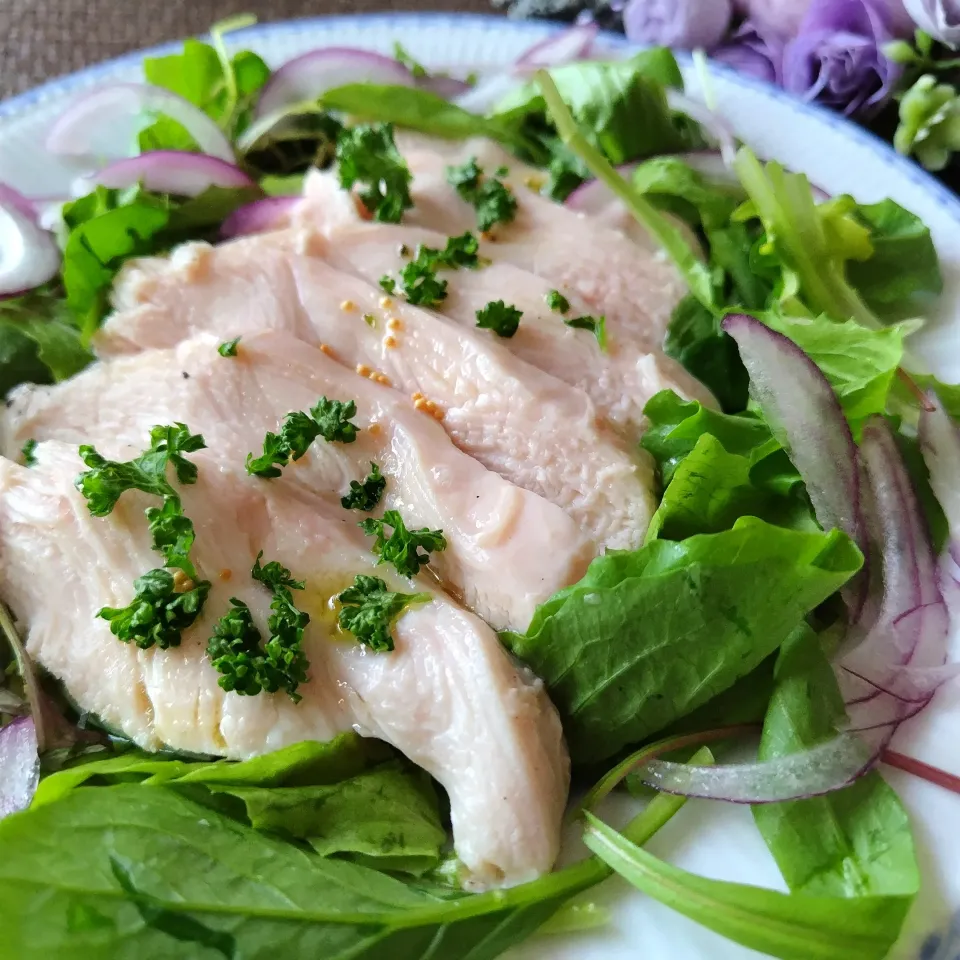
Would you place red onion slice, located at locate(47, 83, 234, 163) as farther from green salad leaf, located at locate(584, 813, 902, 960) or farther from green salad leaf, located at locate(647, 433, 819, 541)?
green salad leaf, located at locate(584, 813, 902, 960)

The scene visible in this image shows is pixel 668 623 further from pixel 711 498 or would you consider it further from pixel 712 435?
pixel 712 435

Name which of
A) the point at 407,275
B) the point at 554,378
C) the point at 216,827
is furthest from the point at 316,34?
the point at 216,827

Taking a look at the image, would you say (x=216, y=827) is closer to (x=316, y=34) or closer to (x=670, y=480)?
(x=670, y=480)

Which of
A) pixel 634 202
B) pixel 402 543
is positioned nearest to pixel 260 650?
pixel 402 543

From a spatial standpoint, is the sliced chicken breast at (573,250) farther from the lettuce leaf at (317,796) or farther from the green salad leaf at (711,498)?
the lettuce leaf at (317,796)

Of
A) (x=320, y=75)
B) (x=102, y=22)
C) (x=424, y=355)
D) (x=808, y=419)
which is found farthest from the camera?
(x=102, y=22)

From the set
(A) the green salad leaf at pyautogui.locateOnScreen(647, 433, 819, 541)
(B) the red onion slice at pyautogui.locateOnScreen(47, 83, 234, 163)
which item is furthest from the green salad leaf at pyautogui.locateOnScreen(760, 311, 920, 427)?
(B) the red onion slice at pyautogui.locateOnScreen(47, 83, 234, 163)

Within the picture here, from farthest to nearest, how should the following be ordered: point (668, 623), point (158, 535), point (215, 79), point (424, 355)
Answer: point (215, 79)
point (424, 355)
point (158, 535)
point (668, 623)
